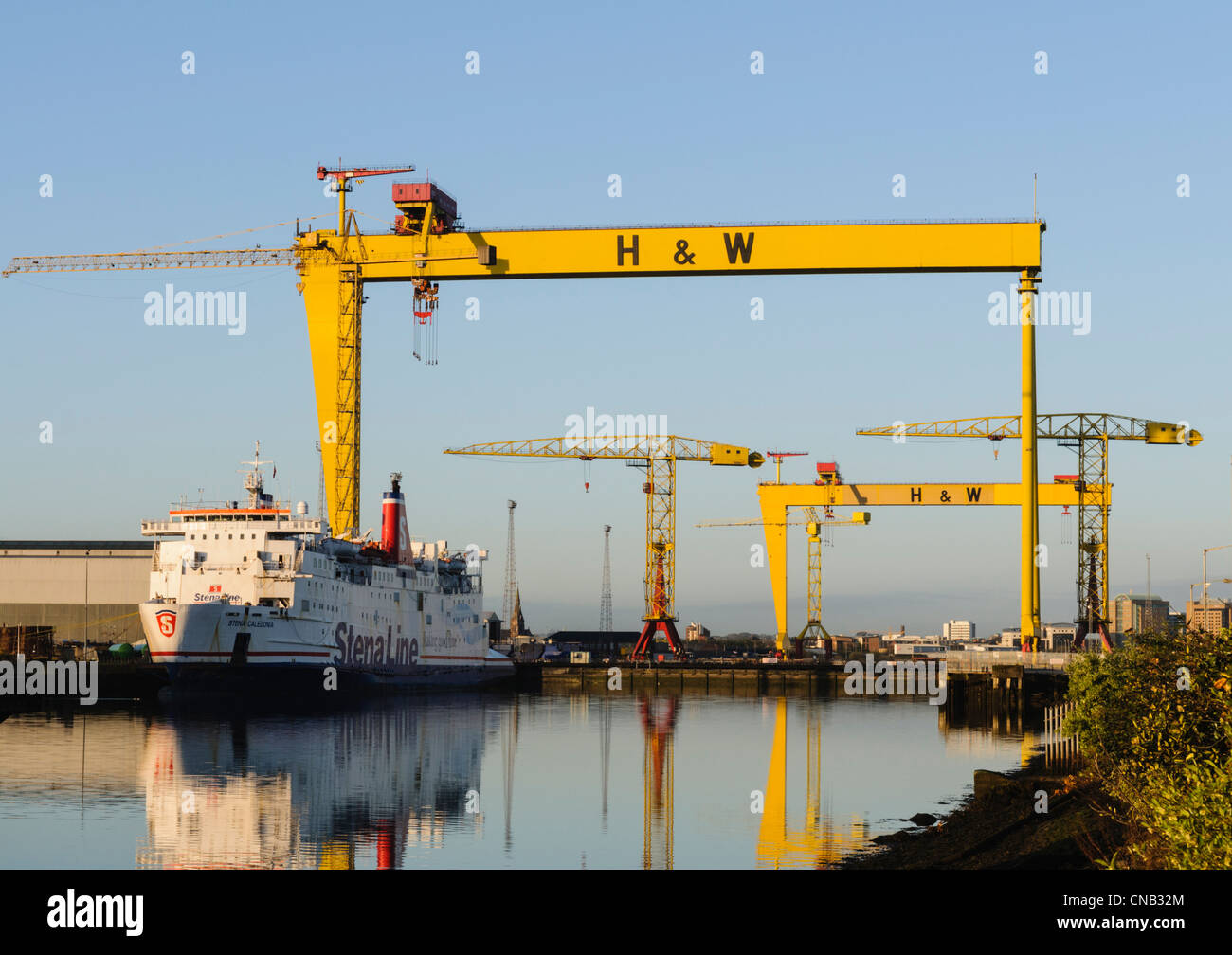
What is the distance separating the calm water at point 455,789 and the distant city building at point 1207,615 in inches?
287

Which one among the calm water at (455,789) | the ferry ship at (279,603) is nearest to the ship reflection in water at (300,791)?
the calm water at (455,789)

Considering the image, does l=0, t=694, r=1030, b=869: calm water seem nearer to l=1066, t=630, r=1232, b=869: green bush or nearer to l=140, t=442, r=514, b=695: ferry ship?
l=140, t=442, r=514, b=695: ferry ship

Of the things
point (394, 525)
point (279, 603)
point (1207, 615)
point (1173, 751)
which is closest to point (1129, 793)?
point (1173, 751)

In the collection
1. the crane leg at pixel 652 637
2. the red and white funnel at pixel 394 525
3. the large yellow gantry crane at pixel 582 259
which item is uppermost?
the large yellow gantry crane at pixel 582 259

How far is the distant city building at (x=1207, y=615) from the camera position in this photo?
68.3 ft

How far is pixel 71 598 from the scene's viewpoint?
83000mm

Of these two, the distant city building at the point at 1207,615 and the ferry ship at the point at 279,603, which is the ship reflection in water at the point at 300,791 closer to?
the ferry ship at the point at 279,603

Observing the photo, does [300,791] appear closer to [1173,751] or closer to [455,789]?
[455,789]

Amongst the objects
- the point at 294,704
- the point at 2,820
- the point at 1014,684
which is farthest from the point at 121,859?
the point at 1014,684

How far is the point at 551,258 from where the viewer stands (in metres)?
52.3

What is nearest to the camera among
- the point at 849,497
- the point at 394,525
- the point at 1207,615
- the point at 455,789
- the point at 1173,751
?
the point at 1173,751

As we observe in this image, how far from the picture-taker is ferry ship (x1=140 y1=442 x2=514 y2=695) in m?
51.2

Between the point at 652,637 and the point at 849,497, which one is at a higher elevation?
the point at 849,497

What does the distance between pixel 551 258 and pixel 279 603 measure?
18.6 m
